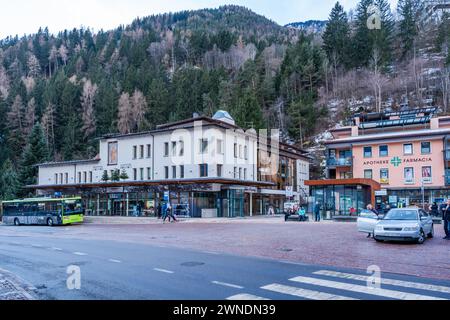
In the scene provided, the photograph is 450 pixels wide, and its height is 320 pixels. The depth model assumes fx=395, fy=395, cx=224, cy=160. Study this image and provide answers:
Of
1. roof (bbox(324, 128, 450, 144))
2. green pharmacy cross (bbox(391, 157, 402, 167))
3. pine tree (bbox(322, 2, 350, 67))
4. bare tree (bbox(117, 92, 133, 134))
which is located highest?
pine tree (bbox(322, 2, 350, 67))

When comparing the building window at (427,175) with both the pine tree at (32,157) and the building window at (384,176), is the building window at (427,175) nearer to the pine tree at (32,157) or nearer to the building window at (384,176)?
the building window at (384,176)

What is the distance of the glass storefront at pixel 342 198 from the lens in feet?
120

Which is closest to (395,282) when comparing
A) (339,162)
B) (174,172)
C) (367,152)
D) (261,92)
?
(174,172)

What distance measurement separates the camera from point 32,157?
6731 cm

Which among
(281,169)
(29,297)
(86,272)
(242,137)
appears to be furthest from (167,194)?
(29,297)

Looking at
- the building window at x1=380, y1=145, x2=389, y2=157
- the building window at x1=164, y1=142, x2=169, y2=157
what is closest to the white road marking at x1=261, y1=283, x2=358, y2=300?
the building window at x1=164, y1=142, x2=169, y2=157

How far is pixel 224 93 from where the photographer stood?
81875mm

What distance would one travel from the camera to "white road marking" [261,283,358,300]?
7.73 meters

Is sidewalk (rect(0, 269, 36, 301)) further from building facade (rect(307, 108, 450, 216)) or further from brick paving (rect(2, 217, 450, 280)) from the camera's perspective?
building facade (rect(307, 108, 450, 216))

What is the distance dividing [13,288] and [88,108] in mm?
83521

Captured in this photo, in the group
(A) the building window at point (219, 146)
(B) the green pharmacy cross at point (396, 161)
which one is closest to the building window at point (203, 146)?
(A) the building window at point (219, 146)

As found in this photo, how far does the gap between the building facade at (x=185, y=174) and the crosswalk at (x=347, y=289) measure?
3254cm

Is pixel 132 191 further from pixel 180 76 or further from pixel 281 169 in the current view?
pixel 180 76

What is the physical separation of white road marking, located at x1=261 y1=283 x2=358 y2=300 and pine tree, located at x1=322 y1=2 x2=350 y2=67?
8440 centimetres
